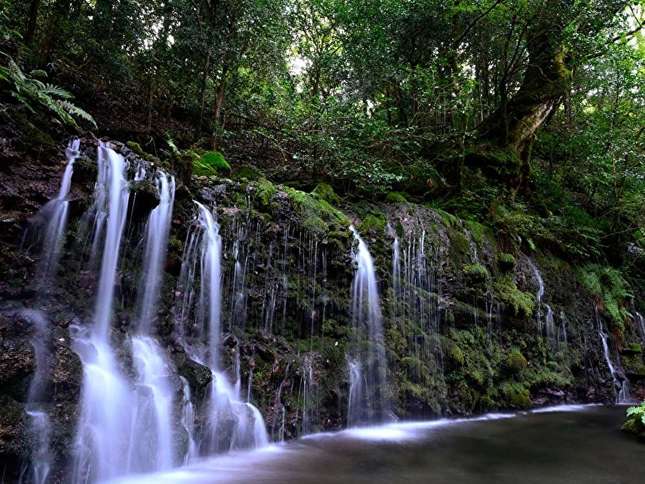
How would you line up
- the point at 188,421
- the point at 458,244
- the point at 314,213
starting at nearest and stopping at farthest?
the point at 188,421 < the point at 314,213 < the point at 458,244

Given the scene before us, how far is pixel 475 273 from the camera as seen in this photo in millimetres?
9352

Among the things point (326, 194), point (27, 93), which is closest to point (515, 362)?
point (326, 194)

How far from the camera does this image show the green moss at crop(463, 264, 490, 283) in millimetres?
9312

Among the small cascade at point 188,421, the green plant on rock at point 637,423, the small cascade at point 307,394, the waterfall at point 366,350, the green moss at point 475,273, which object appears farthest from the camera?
the green moss at point 475,273

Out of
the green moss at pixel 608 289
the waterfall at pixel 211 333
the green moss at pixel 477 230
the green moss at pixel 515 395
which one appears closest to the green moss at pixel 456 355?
the green moss at pixel 515 395

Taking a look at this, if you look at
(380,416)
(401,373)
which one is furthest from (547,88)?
(380,416)

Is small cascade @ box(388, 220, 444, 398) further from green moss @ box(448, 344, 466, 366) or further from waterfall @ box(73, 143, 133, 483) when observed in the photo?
waterfall @ box(73, 143, 133, 483)

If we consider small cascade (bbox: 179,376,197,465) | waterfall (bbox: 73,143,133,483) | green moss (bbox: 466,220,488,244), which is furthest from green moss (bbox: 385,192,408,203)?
small cascade (bbox: 179,376,197,465)

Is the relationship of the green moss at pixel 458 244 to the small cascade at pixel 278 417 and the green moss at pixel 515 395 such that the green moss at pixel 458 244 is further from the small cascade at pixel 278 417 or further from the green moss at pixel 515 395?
the small cascade at pixel 278 417

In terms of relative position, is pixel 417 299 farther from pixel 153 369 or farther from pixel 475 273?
pixel 153 369

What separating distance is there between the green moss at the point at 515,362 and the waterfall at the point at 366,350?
3379 millimetres

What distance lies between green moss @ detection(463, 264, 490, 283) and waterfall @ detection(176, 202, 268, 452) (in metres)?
5.45

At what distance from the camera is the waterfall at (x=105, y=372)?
3.84 metres

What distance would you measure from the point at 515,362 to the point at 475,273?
6.52 ft
